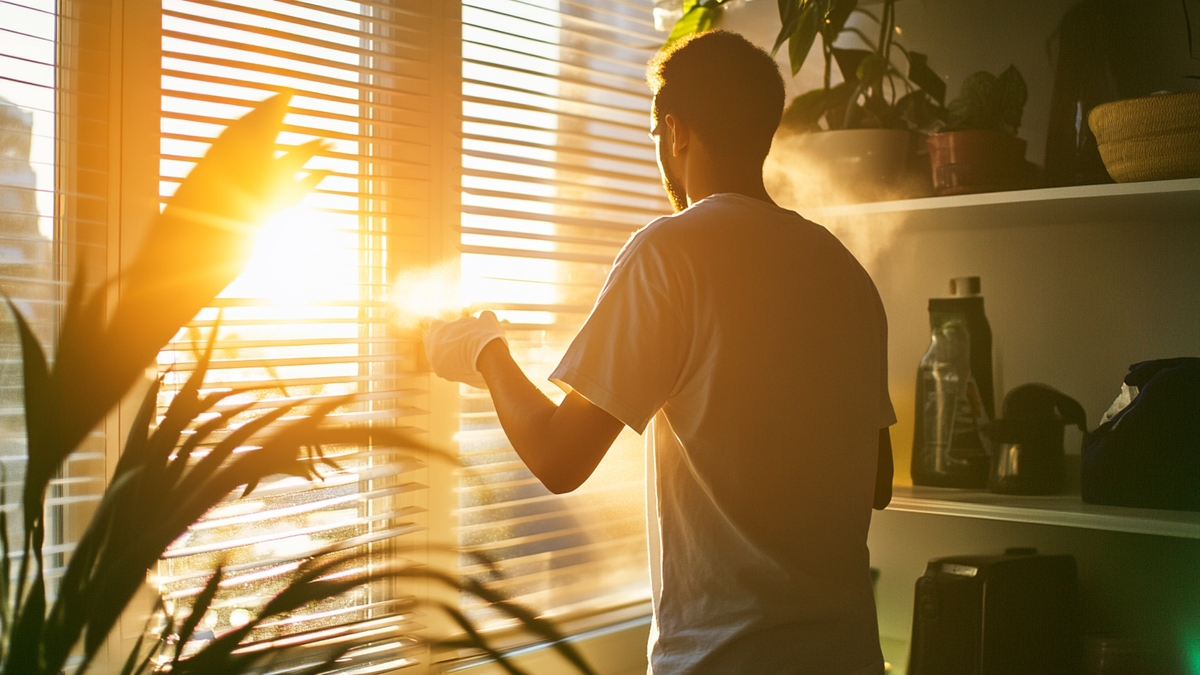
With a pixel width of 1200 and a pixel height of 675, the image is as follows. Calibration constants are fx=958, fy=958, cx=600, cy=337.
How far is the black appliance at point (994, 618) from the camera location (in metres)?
1.49

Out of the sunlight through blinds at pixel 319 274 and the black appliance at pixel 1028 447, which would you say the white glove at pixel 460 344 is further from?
the black appliance at pixel 1028 447

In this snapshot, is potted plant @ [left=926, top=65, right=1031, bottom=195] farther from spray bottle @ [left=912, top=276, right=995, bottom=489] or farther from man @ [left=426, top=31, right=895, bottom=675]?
man @ [left=426, top=31, right=895, bottom=675]

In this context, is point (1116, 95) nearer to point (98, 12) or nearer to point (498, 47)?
point (498, 47)

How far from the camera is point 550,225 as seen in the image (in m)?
1.79

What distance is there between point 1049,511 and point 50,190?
1.41m

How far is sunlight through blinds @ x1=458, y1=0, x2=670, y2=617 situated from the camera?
5.37 feet

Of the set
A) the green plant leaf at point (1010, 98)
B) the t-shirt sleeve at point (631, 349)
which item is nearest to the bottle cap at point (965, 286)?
the green plant leaf at point (1010, 98)

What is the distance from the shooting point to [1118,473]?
1411mm

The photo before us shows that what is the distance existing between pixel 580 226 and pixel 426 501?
596 millimetres

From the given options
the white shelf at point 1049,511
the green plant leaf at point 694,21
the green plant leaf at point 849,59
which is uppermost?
the green plant leaf at point 694,21

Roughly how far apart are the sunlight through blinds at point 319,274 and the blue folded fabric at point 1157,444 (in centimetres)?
104

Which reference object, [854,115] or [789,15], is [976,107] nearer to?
[854,115]

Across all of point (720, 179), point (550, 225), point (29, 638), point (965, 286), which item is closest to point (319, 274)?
point (550, 225)

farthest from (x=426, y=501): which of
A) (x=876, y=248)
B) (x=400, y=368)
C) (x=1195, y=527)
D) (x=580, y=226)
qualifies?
(x=1195, y=527)
